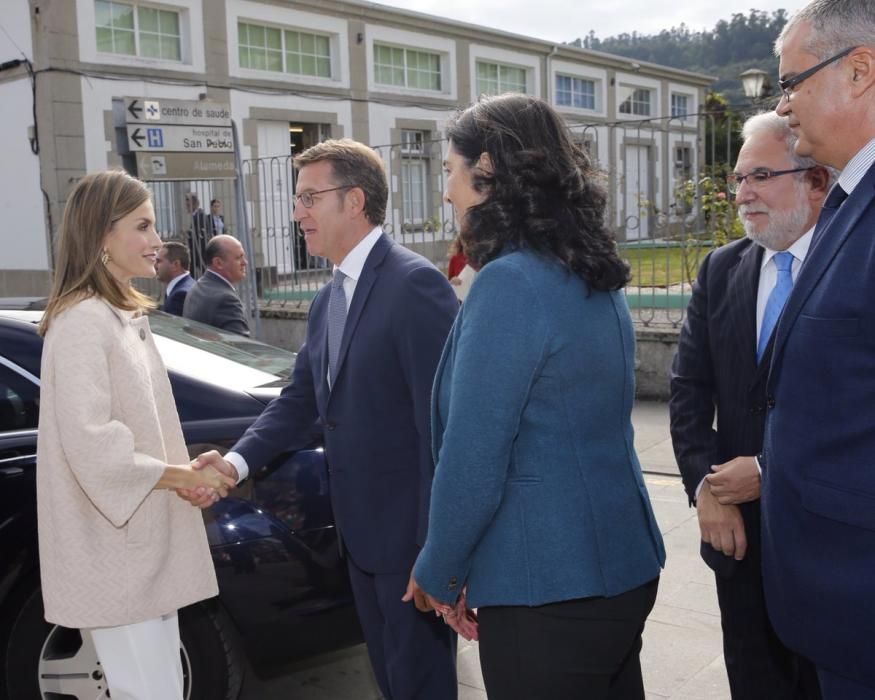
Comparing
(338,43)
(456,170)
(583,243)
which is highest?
(338,43)

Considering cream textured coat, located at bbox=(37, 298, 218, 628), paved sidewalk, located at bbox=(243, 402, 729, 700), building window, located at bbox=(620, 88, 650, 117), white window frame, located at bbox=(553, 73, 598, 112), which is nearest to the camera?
cream textured coat, located at bbox=(37, 298, 218, 628)

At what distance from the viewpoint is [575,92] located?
25.4 meters

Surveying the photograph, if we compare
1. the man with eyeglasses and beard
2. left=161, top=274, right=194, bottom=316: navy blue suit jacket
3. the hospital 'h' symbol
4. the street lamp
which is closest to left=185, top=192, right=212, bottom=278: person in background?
the hospital 'h' symbol

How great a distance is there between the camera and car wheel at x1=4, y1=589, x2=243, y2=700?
2.90 m

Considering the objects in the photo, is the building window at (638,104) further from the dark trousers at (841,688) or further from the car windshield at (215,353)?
the dark trousers at (841,688)

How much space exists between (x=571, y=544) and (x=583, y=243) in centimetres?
63

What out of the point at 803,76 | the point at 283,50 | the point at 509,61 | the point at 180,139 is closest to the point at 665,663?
the point at 803,76

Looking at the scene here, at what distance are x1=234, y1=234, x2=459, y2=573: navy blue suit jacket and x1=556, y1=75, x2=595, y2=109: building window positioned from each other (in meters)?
22.8

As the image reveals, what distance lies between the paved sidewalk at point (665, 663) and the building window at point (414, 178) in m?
6.87

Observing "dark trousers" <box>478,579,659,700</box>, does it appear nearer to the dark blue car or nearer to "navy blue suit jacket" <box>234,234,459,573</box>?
"navy blue suit jacket" <box>234,234,459,573</box>

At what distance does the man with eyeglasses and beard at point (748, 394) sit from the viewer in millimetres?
2555

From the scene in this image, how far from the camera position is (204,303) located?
5.93m

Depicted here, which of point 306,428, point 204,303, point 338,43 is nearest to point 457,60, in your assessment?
point 338,43

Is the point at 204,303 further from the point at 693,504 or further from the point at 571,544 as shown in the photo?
the point at 571,544
